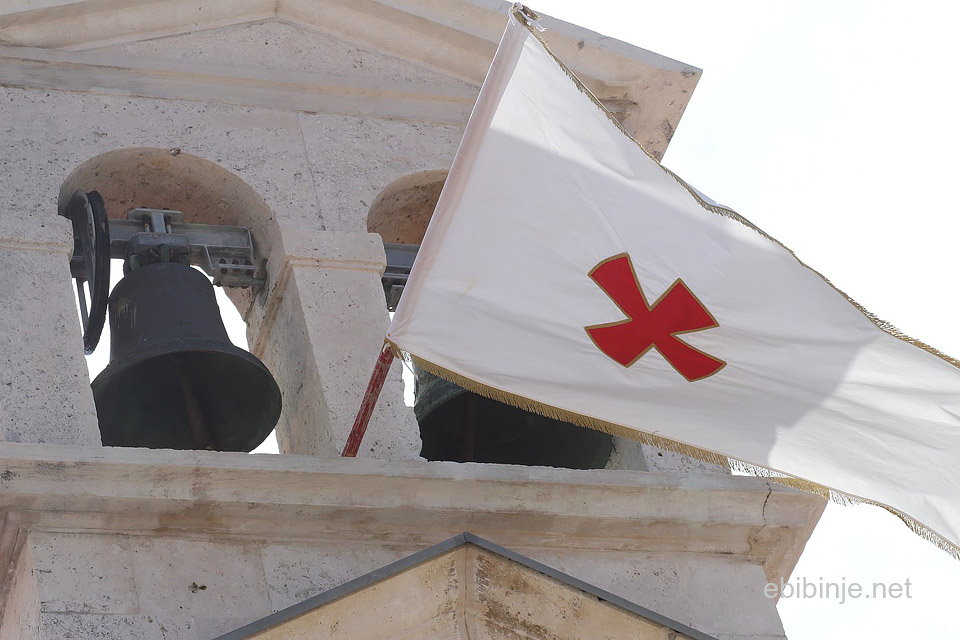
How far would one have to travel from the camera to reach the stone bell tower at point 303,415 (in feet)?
24.6

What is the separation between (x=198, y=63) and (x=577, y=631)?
3568mm

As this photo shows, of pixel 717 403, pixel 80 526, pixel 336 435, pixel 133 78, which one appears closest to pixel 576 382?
pixel 717 403

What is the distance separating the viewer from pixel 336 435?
8.45 metres

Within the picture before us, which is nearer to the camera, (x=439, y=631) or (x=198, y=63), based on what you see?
(x=439, y=631)

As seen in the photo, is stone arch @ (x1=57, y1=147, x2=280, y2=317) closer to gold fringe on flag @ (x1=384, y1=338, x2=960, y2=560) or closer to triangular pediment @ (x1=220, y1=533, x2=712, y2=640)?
gold fringe on flag @ (x1=384, y1=338, x2=960, y2=560)

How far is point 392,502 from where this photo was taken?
25.8 feet

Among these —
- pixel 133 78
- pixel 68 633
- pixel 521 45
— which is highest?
pixel 521 45

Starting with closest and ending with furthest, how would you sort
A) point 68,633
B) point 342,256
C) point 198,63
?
point 68,633 → point 342,256 → point 198,63

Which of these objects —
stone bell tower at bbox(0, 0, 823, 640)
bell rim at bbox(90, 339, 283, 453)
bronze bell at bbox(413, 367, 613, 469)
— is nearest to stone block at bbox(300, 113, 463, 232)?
stone bell tower at bbox(0, 0, 823, 640)

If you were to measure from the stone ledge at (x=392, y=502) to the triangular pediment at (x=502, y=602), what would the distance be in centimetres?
31

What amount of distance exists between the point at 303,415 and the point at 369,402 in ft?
3.72

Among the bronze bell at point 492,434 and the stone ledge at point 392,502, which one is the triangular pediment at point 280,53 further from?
the stone ledge at point 392,502

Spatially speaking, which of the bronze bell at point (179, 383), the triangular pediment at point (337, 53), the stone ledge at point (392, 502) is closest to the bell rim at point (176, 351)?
the bronze bell at point (179, 383)

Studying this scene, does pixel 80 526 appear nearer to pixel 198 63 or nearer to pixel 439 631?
pixel 439 631
